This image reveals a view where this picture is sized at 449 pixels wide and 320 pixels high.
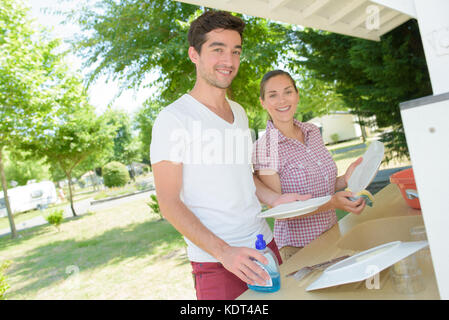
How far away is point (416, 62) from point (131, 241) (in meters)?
7.47

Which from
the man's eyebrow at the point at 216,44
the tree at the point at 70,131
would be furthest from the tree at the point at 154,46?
the tree at the point at 70,131

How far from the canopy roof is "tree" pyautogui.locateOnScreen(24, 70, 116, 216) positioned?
10.7 metres

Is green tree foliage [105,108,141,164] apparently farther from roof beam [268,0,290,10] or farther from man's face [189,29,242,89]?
man's face [189,29,242,89]

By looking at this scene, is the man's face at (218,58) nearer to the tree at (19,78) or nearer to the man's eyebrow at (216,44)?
the man's eyebrow at (216,44)

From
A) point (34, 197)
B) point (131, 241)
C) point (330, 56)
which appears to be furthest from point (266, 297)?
point (34, 197)

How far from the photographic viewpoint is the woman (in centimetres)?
214

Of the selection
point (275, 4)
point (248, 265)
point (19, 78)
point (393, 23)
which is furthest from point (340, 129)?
point (248, 265)

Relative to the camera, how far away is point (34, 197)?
1058 inches

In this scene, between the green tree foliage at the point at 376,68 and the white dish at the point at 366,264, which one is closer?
the white dish at the point at 366,264

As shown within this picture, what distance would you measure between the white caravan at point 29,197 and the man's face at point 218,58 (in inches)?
1077

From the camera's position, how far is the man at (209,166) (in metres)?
1.47

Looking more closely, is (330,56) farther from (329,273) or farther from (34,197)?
(34,197)

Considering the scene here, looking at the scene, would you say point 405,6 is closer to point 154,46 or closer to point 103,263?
point 154,46

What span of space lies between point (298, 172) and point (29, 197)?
28562mm
